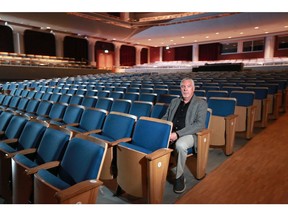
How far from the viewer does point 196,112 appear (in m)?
1.61

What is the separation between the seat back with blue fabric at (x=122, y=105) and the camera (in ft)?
7.16

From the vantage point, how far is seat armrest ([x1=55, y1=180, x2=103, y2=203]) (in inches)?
32.3

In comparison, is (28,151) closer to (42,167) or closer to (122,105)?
(42,167)

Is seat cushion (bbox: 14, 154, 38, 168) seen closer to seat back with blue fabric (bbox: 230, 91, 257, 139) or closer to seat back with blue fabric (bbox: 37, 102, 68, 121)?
seat back with blue fabric (bbox: 37, 102, 68, 121)

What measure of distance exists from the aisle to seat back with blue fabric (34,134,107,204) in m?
0.56

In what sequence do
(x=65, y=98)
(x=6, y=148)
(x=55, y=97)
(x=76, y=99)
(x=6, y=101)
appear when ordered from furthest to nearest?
(x=6, y=101), (x=55, y=97), (x=65, y=98), (x=76, y=99), (x=6, y=148)

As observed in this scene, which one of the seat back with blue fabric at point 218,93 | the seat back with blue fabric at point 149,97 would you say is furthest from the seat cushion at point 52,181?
the seat back with blue fabric at point 218,93

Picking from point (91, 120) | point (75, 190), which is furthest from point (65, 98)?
point (75, 190)

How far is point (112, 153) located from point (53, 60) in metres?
9.87

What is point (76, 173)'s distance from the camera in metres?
1.06

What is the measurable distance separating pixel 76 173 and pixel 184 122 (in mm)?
871

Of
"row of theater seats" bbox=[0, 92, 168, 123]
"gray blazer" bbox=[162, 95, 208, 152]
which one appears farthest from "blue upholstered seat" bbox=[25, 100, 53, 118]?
"gray blazer" bbox=[162, 95, 208, 152]

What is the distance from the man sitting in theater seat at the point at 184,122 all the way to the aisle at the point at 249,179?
16 cm
